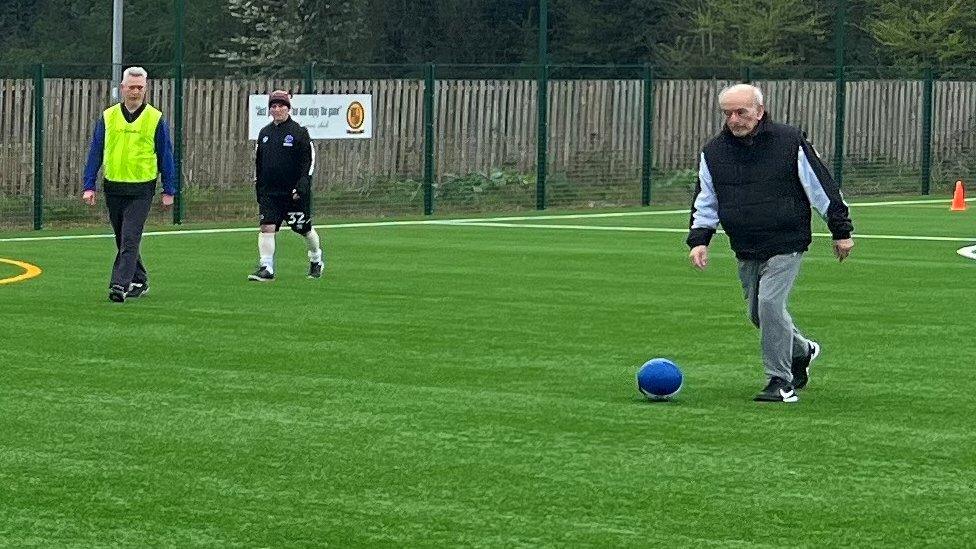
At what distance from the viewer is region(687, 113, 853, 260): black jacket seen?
11.7m

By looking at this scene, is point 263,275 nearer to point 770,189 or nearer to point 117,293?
point 117,293

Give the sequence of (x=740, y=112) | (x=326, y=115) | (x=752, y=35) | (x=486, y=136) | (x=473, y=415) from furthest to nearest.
Answer: (x=752, y=35) < (x=486, y=136) < (x=326, y=115) < (x=740, y=112) < (x=473, y=415)

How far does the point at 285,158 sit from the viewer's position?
66.8ft

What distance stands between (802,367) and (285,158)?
9036mm

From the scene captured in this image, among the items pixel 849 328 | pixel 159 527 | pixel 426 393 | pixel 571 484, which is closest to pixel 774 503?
pixel 571 484

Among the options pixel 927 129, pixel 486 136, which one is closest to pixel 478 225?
pixel 486 136

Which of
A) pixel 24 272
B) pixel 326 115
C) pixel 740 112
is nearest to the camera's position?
pixel 740 112

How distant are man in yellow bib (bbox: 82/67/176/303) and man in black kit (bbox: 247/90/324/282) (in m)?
2.15

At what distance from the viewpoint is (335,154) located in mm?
31719

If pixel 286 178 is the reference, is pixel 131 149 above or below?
above

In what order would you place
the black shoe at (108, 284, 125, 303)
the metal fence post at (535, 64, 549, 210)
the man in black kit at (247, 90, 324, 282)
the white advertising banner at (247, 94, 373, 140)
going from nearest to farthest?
the black shoe at (108, 284, 125, 303) < the man in black kit at (247, 90, 324, 282) < the white advertising banner at (247, 94, 373, 140) < the metal fence post at (535, 64, 549, 210)

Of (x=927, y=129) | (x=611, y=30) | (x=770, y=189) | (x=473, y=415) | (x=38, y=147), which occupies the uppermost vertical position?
(x=611, y=30)

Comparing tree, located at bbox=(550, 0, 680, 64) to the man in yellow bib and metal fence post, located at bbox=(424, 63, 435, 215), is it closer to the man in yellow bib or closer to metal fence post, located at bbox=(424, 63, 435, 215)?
metal fence post, located at bbox=(424, 63, 435, 215)

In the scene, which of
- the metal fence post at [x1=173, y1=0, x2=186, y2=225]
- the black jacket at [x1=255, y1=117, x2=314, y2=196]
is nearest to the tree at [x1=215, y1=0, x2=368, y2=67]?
the metal fence post at [x1=173, y1=0, x2=186, y2=225]
